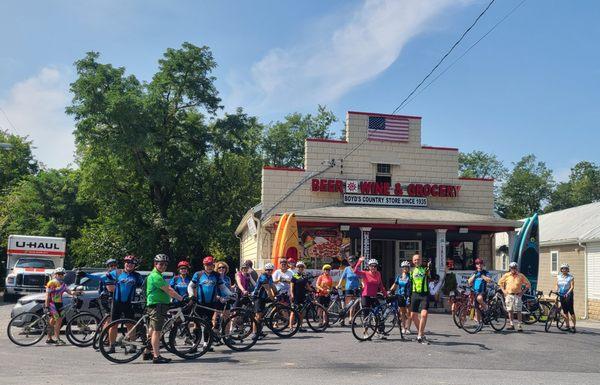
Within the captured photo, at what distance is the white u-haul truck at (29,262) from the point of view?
24531mm

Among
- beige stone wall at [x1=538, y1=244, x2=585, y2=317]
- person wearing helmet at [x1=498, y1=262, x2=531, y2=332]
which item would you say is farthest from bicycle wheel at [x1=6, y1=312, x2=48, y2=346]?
beige stone wall at [x1=538, y1=244, x2=585, y2=317]

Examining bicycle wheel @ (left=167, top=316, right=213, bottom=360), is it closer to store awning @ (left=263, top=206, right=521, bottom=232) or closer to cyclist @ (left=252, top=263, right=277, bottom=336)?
cyclist @ (left=252, top=263, right=277, bottom=336)

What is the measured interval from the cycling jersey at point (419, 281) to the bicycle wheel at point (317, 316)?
2.80 meters

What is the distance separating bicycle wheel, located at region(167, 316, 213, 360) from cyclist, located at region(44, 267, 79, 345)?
365cm

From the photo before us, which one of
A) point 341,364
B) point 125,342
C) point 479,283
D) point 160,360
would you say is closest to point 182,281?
point 125,342

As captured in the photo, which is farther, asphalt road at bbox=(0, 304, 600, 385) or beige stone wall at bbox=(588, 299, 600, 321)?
beige stone wall at bbox=(588, 299, 600, 321)

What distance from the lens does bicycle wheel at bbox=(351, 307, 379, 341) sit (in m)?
12.4

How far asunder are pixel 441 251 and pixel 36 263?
17526mm

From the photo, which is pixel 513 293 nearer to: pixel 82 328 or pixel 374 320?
pixel 374 320

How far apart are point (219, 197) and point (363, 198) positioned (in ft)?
54.1

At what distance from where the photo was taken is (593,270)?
79.6 ft

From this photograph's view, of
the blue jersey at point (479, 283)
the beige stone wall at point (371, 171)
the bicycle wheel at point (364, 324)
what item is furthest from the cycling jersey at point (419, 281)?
the beige stone wall at point (371, 171)

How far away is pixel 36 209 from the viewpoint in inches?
1515

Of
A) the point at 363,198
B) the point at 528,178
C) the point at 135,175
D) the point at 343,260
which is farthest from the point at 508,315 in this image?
the point at 528,178
